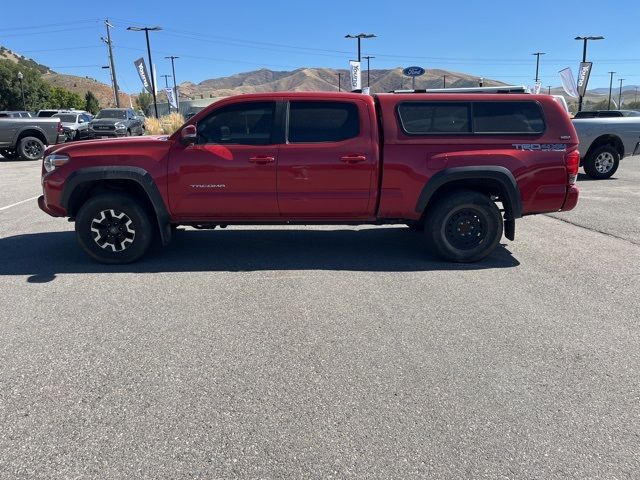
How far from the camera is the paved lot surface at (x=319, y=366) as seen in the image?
2.66 meters

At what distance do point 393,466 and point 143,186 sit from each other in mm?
4268

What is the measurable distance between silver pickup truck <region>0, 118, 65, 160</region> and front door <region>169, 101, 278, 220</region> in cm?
1528

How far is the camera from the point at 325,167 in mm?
5754

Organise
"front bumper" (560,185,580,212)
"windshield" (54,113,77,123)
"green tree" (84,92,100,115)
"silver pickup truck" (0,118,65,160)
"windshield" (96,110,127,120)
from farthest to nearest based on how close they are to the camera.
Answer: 1. "green tree" (84,92,100,115)
2. "windshield" (96,110,127,120)
3. "windshield" (54,113,77,123)
4. "silver pickup truck" (0,118,65,160)
5. "front bumper" (560,185,580,212)

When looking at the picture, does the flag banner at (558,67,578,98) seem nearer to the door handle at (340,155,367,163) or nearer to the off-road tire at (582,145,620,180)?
the off-road tire at (582,145,620,180)

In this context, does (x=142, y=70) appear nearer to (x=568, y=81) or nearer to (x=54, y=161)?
(x=568, y=81)

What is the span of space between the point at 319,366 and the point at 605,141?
1226 centimetres

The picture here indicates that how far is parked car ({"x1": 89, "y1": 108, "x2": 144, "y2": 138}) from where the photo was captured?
2459cm

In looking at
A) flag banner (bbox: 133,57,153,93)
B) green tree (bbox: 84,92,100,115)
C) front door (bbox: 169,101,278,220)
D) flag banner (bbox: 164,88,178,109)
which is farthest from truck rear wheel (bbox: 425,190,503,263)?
green tree (bbox: 84,92,100,115)

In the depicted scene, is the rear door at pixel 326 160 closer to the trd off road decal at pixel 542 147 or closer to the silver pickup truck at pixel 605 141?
the trd off road decal at pixel 542 147

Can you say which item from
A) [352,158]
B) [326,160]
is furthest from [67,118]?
[352,158]

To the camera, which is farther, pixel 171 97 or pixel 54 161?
pixel 171 97

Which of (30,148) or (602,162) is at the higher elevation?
(30,148)

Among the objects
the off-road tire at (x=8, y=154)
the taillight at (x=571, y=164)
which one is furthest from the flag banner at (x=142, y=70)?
the taillight at (x=571, y=164)
